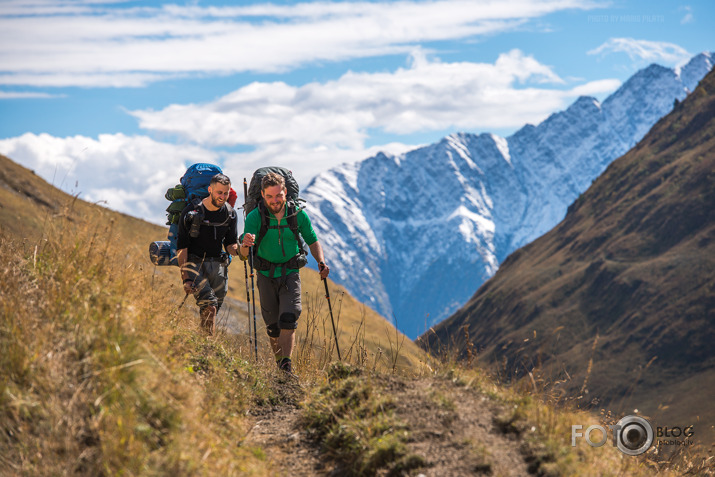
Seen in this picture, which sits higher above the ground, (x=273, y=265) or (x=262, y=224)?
(x=262, y=224)

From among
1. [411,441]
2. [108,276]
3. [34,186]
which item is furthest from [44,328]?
[34,186]

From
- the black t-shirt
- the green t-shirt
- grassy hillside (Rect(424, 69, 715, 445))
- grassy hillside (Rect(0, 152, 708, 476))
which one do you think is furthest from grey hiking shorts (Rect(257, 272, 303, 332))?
grassy hillside (Rect(424, 69, 715, 445))

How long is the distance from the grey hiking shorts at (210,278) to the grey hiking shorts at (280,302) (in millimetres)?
748

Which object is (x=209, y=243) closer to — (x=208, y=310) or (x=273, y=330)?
(x=208, y=310)

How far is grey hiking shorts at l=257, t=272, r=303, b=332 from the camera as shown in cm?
918

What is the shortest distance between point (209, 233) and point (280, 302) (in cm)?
155

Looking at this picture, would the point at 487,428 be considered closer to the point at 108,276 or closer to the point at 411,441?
the point at 411,441

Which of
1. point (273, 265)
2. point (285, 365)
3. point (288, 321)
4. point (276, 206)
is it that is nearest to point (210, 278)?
point (273, 265)

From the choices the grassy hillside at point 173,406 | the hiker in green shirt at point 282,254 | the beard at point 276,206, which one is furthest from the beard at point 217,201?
the grassy hillside at point 173,406

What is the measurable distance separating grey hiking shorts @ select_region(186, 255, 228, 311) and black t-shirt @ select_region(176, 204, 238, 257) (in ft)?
0.40

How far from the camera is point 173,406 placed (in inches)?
205

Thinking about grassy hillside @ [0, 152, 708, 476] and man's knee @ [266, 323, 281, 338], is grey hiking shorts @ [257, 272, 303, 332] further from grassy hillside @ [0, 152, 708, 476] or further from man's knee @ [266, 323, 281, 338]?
grassy hillside @ [0, 152, 708, 476]
